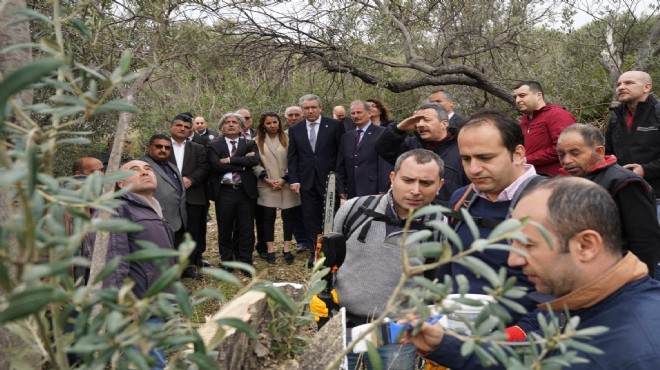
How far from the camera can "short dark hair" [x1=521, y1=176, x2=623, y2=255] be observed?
1.62 metres

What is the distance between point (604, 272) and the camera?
1.63 m

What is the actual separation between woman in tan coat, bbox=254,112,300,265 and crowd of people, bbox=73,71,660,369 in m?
0.02

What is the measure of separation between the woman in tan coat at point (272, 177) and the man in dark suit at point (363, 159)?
0.98 m

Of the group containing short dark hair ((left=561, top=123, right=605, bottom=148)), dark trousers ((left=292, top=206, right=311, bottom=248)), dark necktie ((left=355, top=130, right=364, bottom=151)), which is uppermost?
dark necktie ((left=355, top=130, right=364, bottom=151))

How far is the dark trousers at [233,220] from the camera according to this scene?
291 inches

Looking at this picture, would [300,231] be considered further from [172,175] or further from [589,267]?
[589,267]

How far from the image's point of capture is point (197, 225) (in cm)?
732

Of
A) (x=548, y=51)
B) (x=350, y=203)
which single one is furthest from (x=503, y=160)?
(x=548, y=51)

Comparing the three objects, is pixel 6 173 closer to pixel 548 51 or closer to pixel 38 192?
pixel 38 192

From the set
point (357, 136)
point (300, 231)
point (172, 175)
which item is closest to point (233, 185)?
point (172, 175)

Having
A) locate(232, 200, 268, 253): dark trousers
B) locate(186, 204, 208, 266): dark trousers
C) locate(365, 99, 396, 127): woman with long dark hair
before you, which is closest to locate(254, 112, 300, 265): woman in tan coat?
locate(232, 200, 268, 253): dark trousers

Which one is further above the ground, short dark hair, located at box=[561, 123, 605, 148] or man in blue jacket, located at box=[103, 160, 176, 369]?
short dark hair, located at box=[561, 123, 605, 148]

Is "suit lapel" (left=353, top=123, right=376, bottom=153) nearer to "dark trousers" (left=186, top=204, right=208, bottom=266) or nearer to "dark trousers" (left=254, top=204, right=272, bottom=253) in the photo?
"dark trousers" (left=254, top=204, right=272, bottom=253)

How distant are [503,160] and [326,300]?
3.77 ft
